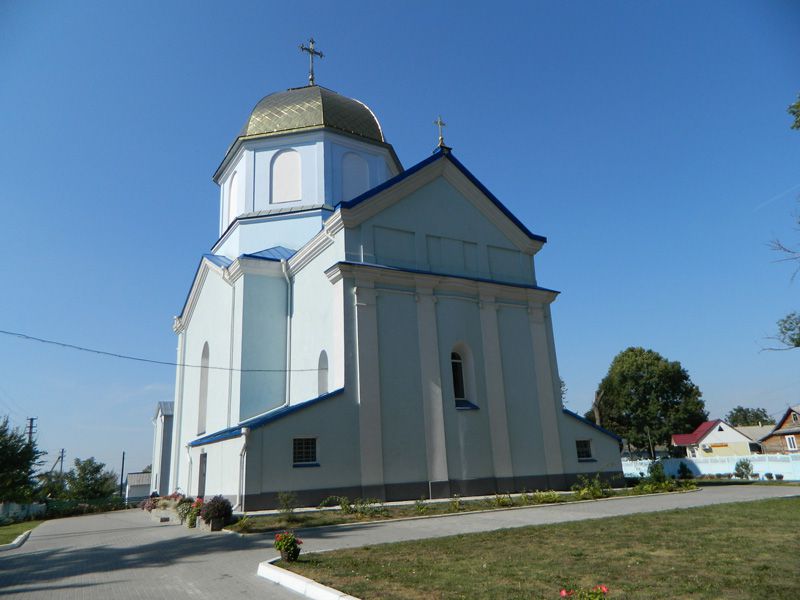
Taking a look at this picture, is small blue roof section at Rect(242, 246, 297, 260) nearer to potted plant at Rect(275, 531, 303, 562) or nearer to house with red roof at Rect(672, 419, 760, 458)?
potted plant at Rect(275, 531, 303, 562)

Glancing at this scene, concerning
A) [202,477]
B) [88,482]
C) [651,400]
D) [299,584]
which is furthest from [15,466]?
[651,400]

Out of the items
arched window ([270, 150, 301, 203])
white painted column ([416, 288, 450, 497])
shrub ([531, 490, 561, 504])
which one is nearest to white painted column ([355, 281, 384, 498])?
white painted column ([416, 288, 450, 497])

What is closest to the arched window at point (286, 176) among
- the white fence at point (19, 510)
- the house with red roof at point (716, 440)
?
the white fence at point (19, 510)

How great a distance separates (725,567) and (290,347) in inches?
667

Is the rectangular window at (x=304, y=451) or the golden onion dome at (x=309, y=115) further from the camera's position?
the golden onion dome at (x=309, y=115)

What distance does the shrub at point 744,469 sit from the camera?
1289 inches

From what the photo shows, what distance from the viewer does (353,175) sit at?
2636 cm

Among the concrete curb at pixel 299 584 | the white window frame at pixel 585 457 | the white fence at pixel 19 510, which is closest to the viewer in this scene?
the concrete curb at pixel 299 584

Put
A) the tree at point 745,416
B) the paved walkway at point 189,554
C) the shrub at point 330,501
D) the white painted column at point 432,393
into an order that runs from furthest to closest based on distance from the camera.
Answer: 1. the tree at point 745,416
2. the white painted column at point 432,393
3. the shrub at point 330,501
4. the paved walkway at point 189,554

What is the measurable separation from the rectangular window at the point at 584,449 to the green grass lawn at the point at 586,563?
35.1ft

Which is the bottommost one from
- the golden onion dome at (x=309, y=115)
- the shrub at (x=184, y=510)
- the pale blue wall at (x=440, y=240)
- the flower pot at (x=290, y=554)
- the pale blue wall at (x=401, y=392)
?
the flower pot at (x=290, y=554)

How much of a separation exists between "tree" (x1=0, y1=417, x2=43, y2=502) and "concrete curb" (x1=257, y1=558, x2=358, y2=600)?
34.1 meters

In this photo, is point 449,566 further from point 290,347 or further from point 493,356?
point 290,347

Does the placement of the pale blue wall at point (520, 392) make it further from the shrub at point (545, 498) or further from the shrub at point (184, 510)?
the shrub at point (184, 510)
